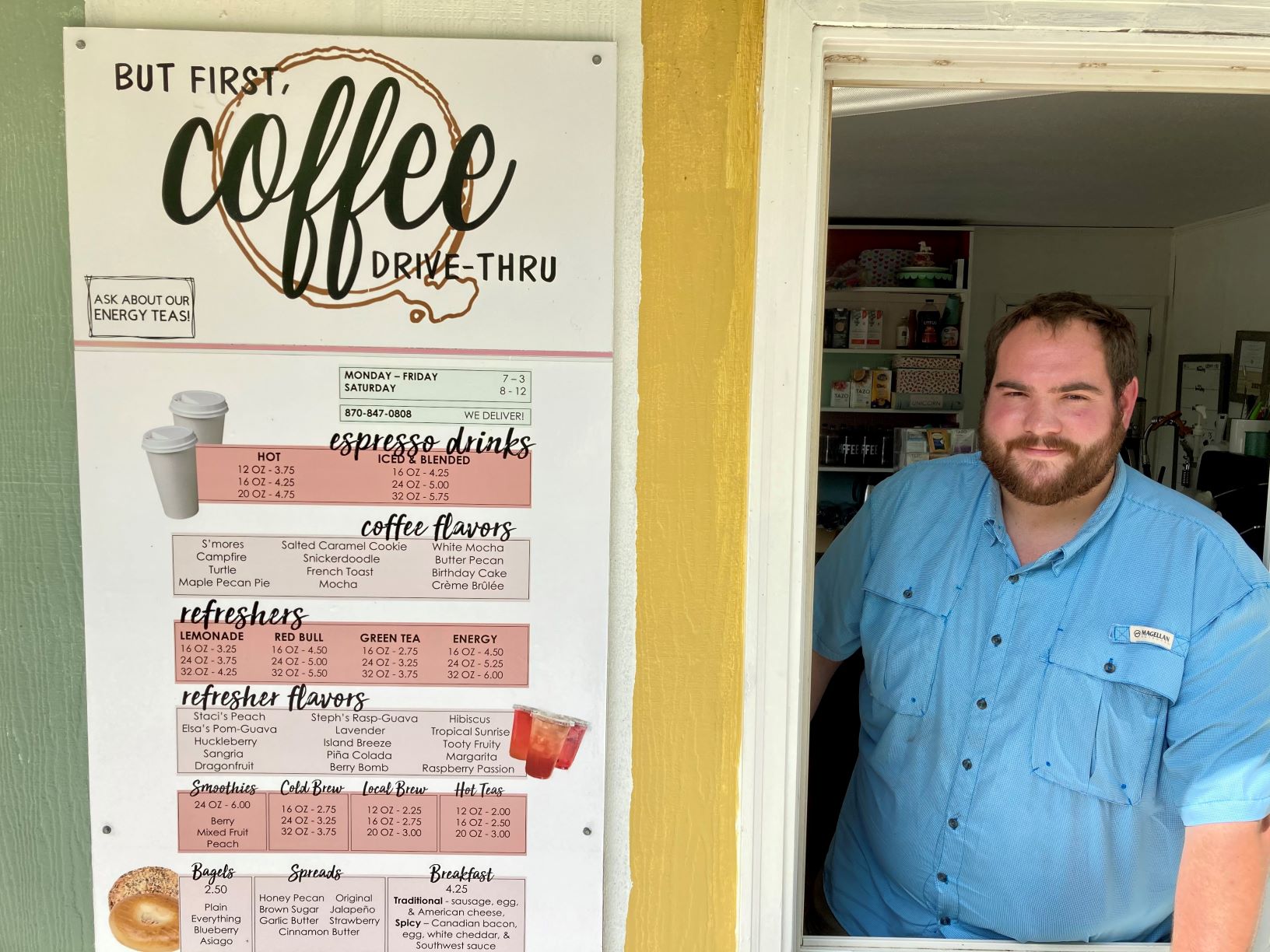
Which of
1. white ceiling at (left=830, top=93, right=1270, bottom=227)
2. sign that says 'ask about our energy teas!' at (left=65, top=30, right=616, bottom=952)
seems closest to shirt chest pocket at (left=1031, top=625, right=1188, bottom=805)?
sign that says 'ask about our energy teas!' at (left=65, top=30, right=616, bottom=952)

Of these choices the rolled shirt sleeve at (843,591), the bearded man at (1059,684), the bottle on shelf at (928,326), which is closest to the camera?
the bearded man at (1059,684)

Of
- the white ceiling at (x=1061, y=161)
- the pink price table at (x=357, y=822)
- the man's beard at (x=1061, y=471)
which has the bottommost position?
the pink price table at (x=357, y=822)

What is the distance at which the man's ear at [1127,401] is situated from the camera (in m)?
1.65

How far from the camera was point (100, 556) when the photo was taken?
1.19 metres

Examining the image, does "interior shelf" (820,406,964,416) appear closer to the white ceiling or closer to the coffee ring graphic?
the white ceiling

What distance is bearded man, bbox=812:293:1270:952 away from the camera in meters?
1.39

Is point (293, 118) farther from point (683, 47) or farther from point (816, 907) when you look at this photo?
point (816, 907)

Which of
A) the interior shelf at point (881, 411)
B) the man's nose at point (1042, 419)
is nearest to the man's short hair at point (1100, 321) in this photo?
the man's nose at point (1042, 419)

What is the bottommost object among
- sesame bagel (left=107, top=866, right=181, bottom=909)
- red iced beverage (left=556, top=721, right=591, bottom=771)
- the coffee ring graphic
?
sesame bagel (left=107, top=866, right=181, bottom=909)

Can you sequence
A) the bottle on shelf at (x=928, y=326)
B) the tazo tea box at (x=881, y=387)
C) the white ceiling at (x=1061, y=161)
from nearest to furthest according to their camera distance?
the white ceiling at (x=1061, y=161), the bottle on shelf at (x=928, y=326), the tazo tea box at (x=881, y=387)

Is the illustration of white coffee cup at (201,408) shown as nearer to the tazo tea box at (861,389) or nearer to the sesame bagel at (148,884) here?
the sesame bagel at (148,884)

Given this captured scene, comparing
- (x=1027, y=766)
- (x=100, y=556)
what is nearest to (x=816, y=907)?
(x=1027, y=766)

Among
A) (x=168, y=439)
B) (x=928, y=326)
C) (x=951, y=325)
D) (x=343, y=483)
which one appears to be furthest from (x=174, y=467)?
(x=951, y=325)

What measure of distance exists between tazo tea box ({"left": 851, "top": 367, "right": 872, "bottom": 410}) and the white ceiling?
118cm
